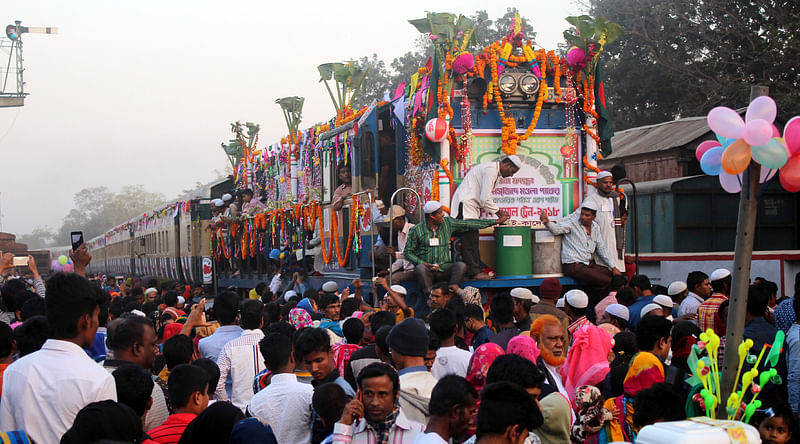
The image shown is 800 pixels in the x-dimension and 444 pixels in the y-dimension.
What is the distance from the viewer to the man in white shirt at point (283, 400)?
4.46 meters

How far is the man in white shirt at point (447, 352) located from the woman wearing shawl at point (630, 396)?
982 mm

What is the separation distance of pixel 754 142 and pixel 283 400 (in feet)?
8.80

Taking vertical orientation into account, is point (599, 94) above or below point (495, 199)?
above

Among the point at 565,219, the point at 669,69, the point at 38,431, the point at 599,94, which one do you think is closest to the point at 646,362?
the point at 38,431

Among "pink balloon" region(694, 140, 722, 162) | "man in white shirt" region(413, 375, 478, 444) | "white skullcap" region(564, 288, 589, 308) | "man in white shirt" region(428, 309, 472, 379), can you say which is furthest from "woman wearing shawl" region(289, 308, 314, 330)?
"pink balloon" region(694, 140, 722, 162)

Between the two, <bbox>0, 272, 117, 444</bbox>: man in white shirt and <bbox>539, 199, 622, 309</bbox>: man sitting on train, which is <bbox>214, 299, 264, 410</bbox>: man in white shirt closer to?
<bbox>0, 272, 117, 444</bbox>: man in white shirt

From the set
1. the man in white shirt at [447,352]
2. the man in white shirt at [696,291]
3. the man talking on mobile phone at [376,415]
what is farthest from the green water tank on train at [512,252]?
the man talking on mobile phone at [376,415]

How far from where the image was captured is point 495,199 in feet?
38.1

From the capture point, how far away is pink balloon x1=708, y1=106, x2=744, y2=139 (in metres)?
4.10

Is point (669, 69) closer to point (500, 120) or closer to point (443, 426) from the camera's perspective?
point (500, 120)

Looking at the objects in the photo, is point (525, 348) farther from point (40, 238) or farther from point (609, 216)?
point (40, 238)

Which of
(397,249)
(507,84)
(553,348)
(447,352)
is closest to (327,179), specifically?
(397,249)

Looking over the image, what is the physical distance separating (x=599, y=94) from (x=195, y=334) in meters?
6.73

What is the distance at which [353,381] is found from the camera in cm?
528
